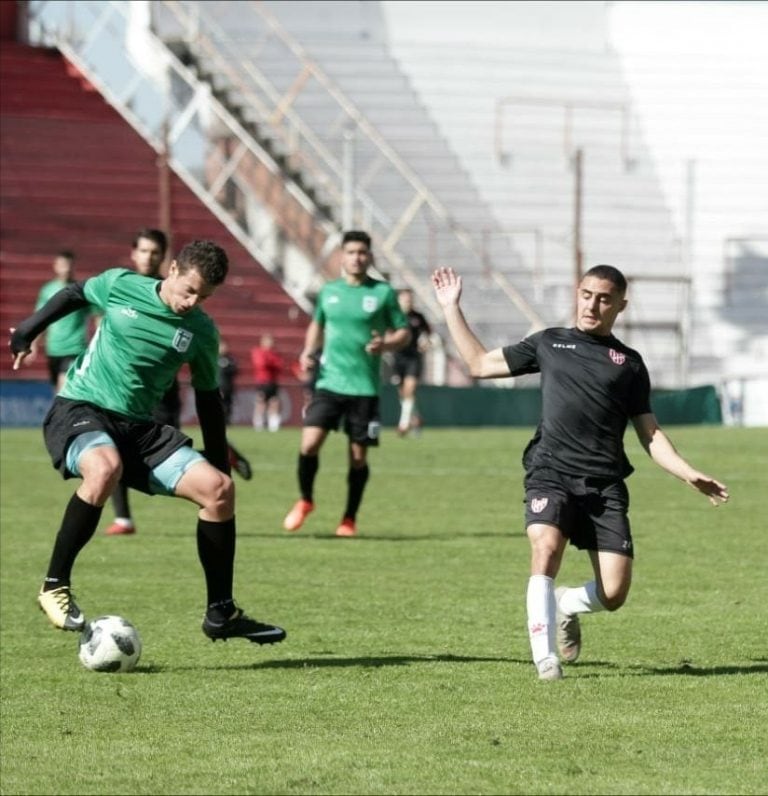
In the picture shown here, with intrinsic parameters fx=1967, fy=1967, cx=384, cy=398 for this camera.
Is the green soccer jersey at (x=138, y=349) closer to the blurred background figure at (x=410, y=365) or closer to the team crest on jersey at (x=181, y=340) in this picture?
the team crest on jersey at (x=181, y=340)

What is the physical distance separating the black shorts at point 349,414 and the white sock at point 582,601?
6.09 meters

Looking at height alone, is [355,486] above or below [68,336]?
below

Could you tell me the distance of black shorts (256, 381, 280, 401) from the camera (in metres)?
34.4

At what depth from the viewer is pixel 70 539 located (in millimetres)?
8633

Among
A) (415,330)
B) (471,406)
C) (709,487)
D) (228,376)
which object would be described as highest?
(415,330)

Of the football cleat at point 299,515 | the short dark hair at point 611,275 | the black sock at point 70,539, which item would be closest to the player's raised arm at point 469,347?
the short dark hair at point 611,275

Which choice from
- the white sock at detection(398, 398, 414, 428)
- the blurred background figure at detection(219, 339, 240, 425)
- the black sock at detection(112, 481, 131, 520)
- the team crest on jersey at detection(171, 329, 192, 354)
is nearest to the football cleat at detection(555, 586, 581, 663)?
the team crest on jersey at detection(171, 329, 192, 354)

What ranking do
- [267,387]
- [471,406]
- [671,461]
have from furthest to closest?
[471,406] < [267,387] < [671,461]

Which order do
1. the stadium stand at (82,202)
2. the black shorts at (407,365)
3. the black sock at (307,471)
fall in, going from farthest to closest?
the stadium stand at (82,202), the black shorts at (407,365), the black sock at (307,471)

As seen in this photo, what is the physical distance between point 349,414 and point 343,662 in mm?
6077

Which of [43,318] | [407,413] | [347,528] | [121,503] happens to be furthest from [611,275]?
[407,413]

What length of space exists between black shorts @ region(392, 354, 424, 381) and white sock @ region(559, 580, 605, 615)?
2229cm

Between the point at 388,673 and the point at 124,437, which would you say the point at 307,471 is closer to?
the point at 124,437

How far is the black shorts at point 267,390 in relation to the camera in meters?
34.4
